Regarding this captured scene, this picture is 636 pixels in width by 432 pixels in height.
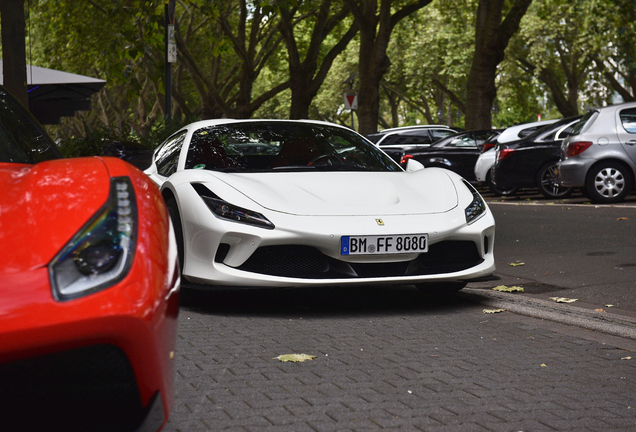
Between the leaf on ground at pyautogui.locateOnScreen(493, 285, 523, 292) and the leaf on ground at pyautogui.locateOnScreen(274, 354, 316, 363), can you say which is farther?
the leaf on ground at pyautogui.locateOnScreen(493, 285, 523, 292)

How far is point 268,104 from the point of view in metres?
68.8

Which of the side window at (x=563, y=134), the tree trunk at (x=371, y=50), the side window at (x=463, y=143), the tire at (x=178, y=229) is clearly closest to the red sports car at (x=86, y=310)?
the tire at (x=178, y=229)

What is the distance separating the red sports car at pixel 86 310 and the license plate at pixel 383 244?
2674 mm

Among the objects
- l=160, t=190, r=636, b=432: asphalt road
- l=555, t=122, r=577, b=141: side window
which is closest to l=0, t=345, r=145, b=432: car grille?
l=160, t=190, r=636, b=432: asphalt road

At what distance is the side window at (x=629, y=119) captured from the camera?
13.3 metres

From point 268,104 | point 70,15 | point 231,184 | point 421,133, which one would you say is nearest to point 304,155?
point 231,184

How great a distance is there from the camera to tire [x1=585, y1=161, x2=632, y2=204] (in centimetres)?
1353

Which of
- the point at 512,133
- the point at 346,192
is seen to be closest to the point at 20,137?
the point at 346,192

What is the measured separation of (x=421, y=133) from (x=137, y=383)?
20259mm

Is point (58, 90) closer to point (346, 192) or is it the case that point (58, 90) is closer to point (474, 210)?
point (346, 192)

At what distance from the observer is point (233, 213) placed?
508cm

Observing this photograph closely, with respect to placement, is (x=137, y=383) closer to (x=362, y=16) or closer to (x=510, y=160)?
(x=510, y=160)

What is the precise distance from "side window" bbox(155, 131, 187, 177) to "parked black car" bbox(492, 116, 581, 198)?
9926 millimetres

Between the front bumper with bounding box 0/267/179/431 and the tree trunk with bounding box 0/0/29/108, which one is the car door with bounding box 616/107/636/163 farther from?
the front bumper with bounding box 0/267/179/431
